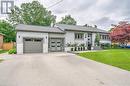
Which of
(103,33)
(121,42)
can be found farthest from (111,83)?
(121,42)

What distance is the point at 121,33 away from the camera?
31250 mm

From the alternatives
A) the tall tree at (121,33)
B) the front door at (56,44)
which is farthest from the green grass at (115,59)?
the tall tree at (121,33)

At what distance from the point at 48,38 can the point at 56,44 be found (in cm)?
204

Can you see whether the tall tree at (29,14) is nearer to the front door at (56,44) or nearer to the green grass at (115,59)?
the front door at (56,44)

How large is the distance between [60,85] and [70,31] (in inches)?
791

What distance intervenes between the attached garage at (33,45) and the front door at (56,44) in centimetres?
216

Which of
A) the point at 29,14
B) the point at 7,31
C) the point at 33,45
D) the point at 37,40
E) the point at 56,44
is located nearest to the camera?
the point at 33,45

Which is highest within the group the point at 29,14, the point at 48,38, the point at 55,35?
the point at 29,14

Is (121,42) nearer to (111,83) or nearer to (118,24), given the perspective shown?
(118,24)

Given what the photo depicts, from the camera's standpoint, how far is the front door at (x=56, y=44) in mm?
24219

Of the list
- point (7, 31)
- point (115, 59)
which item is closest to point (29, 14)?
point (7, 31)

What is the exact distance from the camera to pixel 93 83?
6.58 meters

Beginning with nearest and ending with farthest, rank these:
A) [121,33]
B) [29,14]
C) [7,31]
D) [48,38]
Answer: [48,38] → [121,33] → [7,31] → [29,14]

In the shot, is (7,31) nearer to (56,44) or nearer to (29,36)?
(56,44)
